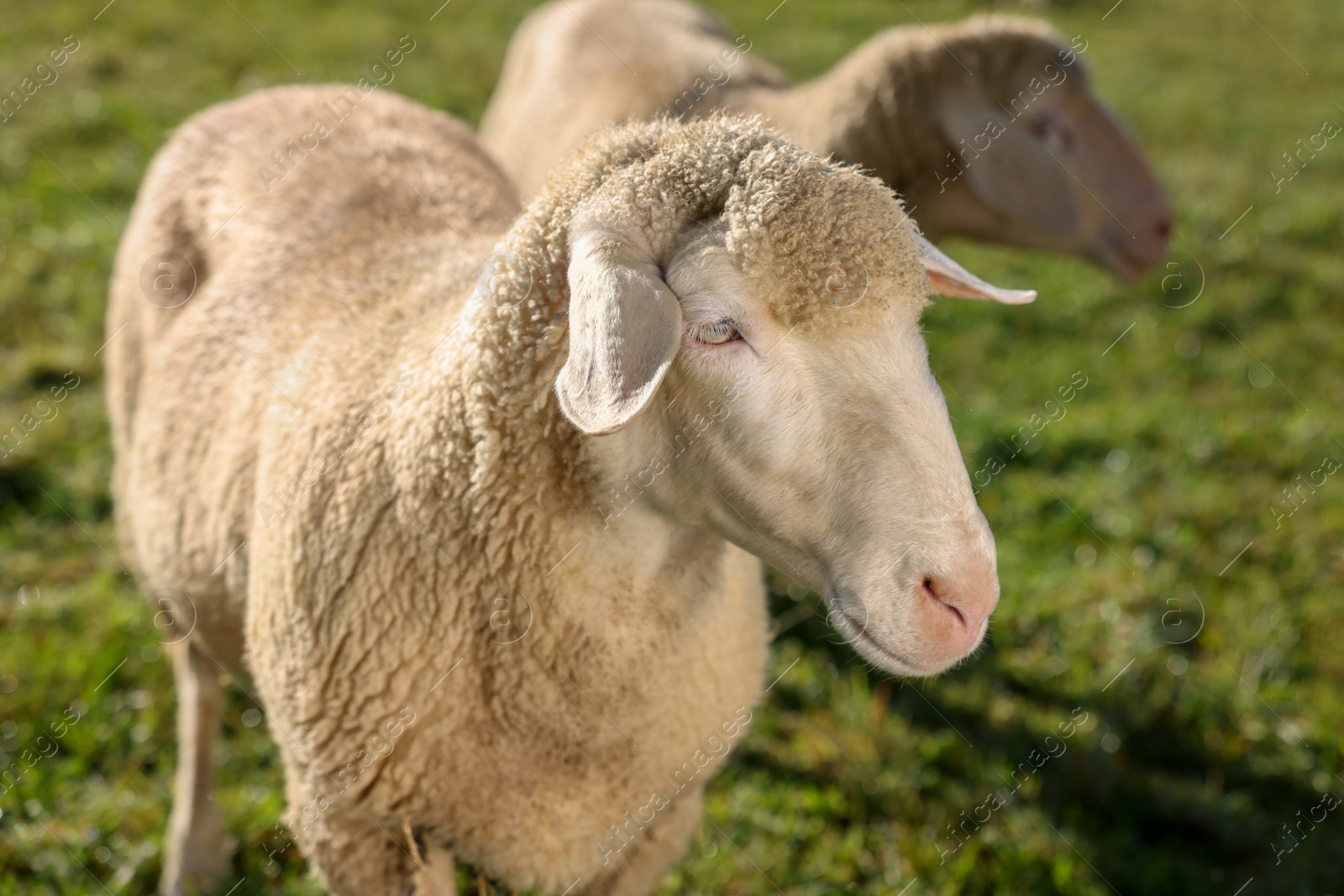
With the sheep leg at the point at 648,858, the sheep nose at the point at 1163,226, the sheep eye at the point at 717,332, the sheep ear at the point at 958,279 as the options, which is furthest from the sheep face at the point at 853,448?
the sheep nose at the point at 1163,226

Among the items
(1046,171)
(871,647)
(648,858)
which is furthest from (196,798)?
(1046,171)

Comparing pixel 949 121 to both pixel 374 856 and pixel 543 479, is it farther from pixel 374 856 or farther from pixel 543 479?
pixel 374 856

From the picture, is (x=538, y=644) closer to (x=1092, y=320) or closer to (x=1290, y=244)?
(x=1092, y=320)

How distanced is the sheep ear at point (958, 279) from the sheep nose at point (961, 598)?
557 mm

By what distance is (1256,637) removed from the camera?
4082mm

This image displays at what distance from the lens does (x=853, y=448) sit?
1.74 metres

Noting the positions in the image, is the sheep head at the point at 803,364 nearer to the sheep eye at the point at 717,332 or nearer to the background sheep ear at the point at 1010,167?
the sheep eye at the point at 717,332

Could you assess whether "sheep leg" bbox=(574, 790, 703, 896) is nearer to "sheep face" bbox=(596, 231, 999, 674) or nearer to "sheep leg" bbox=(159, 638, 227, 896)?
"sheep face" bbox=(596, 231, 999, 674)

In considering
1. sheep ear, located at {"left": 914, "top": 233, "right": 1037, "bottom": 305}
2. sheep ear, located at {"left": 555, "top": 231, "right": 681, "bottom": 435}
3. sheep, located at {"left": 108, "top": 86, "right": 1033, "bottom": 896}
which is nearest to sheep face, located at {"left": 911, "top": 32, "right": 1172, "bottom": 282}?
sheep, located at {"left": 108, "top": 86, "right": 1033, "bottom": 896}

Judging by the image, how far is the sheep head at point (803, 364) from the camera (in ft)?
5.60

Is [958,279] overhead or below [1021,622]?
overhead

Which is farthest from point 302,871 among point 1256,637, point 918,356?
point 1256,637

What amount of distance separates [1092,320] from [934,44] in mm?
2256

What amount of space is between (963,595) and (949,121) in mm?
3458
